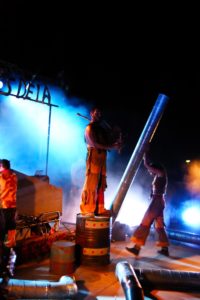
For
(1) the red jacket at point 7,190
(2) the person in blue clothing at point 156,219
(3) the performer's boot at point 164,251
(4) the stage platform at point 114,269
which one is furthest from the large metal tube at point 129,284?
(3) the performer's boot at point 164,251

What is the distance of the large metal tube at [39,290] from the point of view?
428 centimetres

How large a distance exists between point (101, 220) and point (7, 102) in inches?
Answer: 398

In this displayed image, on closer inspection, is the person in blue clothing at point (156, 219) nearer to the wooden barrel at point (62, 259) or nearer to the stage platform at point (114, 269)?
the stage platform at point (114, 269)

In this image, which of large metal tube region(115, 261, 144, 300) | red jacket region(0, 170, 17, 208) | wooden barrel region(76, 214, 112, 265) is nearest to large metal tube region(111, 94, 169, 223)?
wooden barrel region(76, 214, 112, 265)

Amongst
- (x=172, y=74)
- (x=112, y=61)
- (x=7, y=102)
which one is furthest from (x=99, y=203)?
(x=172, y=74)

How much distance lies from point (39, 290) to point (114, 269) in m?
2.22

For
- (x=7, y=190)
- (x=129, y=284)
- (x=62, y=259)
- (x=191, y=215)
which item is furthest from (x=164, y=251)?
(x=191, y=215)

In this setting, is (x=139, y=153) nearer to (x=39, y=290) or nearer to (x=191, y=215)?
(x=39, y=290)

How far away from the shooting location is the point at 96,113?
23.0 feet

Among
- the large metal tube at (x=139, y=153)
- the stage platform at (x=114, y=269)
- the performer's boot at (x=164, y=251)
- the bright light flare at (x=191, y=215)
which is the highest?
the large metal tube at (x=139, y=153)

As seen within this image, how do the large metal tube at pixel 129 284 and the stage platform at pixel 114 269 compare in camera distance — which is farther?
the stage platform at pixel 114 269

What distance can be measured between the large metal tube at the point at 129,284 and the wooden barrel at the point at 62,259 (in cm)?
123

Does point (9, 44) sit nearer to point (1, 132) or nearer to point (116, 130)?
point (1, 132)

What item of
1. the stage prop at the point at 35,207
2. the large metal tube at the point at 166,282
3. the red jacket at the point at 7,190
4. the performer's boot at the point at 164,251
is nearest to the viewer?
the large metal tube at the point at 166,282
